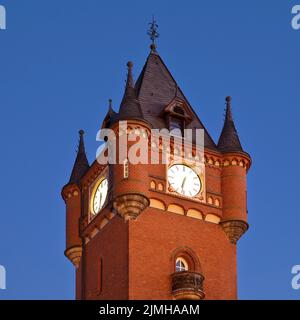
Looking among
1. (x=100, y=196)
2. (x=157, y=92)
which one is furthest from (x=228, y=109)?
(x=100, y=196)

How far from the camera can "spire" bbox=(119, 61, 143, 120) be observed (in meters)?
60.6

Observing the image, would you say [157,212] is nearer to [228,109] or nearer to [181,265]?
[181,265]

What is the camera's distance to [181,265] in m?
60.2

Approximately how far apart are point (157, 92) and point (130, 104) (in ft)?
12.9

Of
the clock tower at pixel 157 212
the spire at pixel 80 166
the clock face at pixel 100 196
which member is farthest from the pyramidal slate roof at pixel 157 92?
the spire at pixel 80 166

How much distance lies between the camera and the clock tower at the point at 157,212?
58938mm

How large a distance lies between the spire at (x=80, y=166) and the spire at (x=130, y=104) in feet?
17.4

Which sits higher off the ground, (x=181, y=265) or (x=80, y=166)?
(x=80, y=166)

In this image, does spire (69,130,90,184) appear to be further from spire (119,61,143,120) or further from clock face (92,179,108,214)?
spire (119,61,143,120)

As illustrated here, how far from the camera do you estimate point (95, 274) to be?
61.6 m

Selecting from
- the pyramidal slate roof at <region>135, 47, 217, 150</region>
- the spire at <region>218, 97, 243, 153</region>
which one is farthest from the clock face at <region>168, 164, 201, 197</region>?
the spire at <region>218, 97, 243, 153</region>

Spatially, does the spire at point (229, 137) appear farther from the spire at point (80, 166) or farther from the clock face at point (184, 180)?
the spire at point (80, 166)
